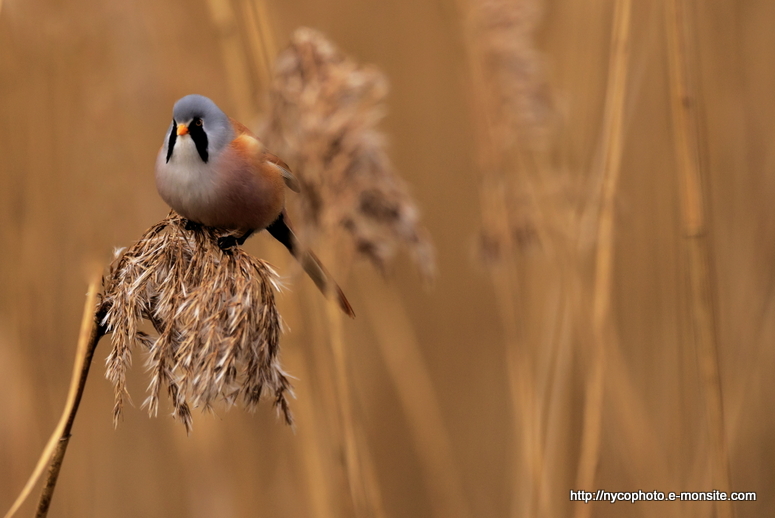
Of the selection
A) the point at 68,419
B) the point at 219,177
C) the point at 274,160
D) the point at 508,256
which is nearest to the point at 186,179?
the point at 219,177

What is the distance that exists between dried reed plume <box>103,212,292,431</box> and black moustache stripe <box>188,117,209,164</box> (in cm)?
31

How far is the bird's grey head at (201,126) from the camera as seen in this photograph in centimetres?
150

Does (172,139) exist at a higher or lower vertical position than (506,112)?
lower

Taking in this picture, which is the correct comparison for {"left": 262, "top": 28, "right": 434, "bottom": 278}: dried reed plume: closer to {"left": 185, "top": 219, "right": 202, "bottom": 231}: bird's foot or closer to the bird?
the bird

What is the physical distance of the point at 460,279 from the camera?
3439 mm

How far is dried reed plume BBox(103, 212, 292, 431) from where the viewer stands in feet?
3.65

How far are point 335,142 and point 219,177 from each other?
0.92ft

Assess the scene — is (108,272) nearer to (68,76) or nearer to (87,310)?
(87,310)

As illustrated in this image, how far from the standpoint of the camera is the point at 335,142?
153 centimetres

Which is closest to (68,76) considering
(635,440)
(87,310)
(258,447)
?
(87,310)

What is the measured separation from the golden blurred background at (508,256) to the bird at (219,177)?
0.22ft

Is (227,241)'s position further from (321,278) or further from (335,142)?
(335,142)

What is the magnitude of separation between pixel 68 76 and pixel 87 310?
1.12m

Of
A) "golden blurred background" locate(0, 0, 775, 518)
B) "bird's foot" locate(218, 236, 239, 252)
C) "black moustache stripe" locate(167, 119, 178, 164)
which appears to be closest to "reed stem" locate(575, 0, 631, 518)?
"golden blurred background" locate(0, 0, 775, 518)
